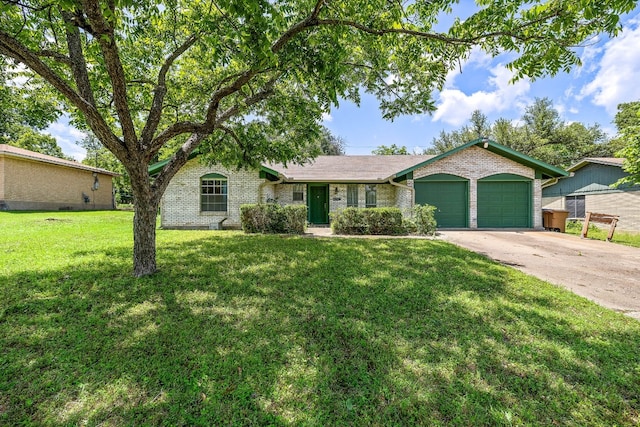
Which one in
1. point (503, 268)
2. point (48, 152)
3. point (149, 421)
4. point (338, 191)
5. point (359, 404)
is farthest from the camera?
point (48, 152)

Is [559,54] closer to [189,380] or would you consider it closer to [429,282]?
[429,282]

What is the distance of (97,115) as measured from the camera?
13.8 feet

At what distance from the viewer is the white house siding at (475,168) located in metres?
13.2

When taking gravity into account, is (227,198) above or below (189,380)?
above

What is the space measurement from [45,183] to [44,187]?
293 mm

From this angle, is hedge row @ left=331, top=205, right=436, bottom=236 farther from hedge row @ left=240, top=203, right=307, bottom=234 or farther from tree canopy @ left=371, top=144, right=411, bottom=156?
tree canopy @ left=371, top=144, right=411, bottom=156

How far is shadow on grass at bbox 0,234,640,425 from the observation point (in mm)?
2166

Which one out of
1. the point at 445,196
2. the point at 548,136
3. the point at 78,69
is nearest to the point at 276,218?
the point at 78,69

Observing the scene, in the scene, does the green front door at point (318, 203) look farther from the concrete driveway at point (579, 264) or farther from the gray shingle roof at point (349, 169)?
the concrete driveway at point (579, 264)

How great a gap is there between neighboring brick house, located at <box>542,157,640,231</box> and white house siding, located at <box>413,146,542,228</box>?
99.6 inches

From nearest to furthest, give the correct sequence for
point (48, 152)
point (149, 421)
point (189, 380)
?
point (149, 421), point (189, 380), point (48, 152)

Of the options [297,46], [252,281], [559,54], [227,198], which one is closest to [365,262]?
[252,281]

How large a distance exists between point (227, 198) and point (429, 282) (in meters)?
10.6

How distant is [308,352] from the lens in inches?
113
